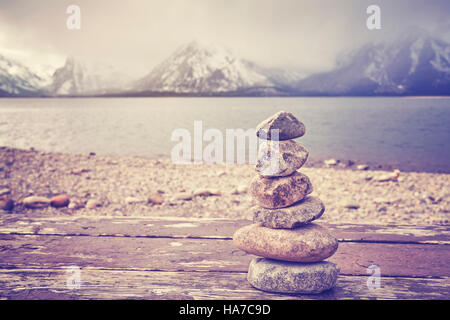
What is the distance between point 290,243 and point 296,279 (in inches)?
10.4

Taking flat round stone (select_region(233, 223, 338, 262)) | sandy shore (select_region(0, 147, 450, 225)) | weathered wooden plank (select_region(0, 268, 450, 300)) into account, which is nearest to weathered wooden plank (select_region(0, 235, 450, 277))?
weathered wooden plank (select_region(0, 268, 450, 300))

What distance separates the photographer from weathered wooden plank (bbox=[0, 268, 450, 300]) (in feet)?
8.99

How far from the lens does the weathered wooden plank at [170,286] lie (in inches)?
108

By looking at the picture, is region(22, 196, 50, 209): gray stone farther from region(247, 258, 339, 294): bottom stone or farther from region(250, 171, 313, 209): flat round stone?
region(247, 258, 339, 294): bottom stone

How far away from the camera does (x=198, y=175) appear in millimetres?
12820

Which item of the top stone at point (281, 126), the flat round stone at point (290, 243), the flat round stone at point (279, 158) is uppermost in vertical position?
the top stone at point (281, 126)

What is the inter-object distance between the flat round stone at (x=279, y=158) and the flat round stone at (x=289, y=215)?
0.29 metres

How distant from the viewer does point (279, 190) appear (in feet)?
10.1

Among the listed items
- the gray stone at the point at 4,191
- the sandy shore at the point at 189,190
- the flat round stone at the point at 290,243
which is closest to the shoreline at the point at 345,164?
the sandy shore at the point at 189,190

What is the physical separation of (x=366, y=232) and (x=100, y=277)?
2.92 meters

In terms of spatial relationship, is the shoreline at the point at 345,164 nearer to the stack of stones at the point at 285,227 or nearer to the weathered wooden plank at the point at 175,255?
the weathered wooden plank at the point at 175,255

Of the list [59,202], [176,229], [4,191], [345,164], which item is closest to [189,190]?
[59,202]

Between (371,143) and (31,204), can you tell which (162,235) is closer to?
(31,204)

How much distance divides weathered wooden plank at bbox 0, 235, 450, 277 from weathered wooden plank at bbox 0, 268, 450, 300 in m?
0.14
